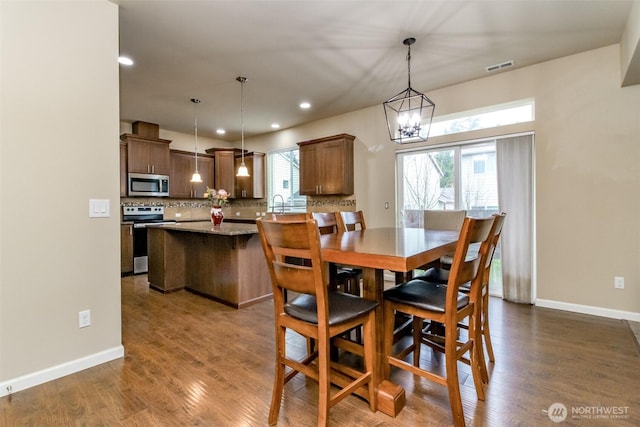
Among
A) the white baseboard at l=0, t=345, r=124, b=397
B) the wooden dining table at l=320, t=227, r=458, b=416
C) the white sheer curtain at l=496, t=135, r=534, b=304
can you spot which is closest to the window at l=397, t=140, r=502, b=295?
the white sheer curtain at l=496, t=135, r=534, b=304

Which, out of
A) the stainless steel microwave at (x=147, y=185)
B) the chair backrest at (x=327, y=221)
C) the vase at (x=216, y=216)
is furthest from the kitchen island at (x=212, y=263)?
the stainless steel microwave at (x=147, y=185)

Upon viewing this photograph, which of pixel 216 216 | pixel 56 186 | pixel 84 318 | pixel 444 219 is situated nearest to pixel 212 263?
pixel 216 216

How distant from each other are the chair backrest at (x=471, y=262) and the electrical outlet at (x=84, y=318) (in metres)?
2.39

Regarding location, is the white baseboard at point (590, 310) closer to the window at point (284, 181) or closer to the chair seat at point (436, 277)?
the chair seat at point (436, 277)

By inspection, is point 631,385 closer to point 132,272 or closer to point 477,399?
point 477,399

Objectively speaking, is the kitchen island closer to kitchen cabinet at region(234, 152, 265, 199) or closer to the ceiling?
the ceiling

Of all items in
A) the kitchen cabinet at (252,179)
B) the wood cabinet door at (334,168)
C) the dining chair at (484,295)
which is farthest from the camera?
the kitchen cabinet at (252,179)

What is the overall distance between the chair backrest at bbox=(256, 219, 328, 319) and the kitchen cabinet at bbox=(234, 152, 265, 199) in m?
5.11

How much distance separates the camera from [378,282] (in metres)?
1.71

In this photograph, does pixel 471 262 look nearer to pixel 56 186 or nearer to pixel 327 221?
pixel 327 221

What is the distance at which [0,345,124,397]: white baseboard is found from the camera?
1.87 meters

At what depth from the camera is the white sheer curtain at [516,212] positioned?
137 inches

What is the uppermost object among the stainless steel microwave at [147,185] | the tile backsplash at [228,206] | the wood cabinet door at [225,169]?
the wood cabinet door at [225,169]

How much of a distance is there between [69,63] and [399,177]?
3.85 metres
